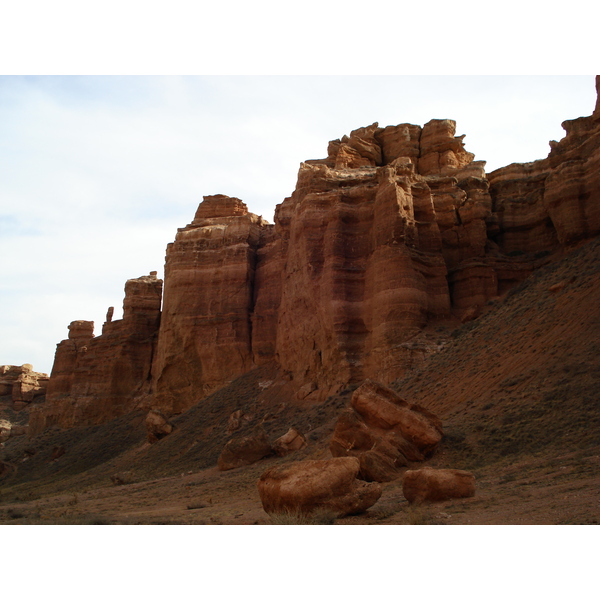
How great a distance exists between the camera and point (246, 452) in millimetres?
26312

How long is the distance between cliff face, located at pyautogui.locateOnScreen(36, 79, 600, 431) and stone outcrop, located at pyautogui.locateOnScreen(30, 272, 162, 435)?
4.04ft

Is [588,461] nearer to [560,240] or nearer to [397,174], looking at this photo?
[560,240]

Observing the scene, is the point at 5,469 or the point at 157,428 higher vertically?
the point at 157,428

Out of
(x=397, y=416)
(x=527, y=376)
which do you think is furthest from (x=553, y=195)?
(x=397, y=416)

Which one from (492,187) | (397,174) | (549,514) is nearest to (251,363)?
(397,174)

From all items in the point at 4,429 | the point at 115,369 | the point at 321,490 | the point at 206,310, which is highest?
the point at 206,310

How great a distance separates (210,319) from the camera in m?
46.6

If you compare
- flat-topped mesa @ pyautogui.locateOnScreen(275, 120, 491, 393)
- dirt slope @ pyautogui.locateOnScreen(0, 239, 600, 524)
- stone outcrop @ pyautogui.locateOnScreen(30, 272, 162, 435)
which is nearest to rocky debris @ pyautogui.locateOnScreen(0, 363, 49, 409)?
stone outcrop @ pyautogui.locateOnScreen(30, 272, 162, 435)

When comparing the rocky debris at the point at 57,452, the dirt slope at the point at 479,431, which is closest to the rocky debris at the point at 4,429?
the rocky debris at the point at 57,452

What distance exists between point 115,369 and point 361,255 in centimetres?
2960

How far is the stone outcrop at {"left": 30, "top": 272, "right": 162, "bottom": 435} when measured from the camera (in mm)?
54406

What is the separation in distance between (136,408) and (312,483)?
143ft

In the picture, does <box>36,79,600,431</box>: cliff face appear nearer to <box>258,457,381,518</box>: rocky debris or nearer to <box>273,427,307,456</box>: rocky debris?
<box>273,427,307,456</box>: rocky debris

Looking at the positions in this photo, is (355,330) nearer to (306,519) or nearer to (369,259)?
(369,259)
